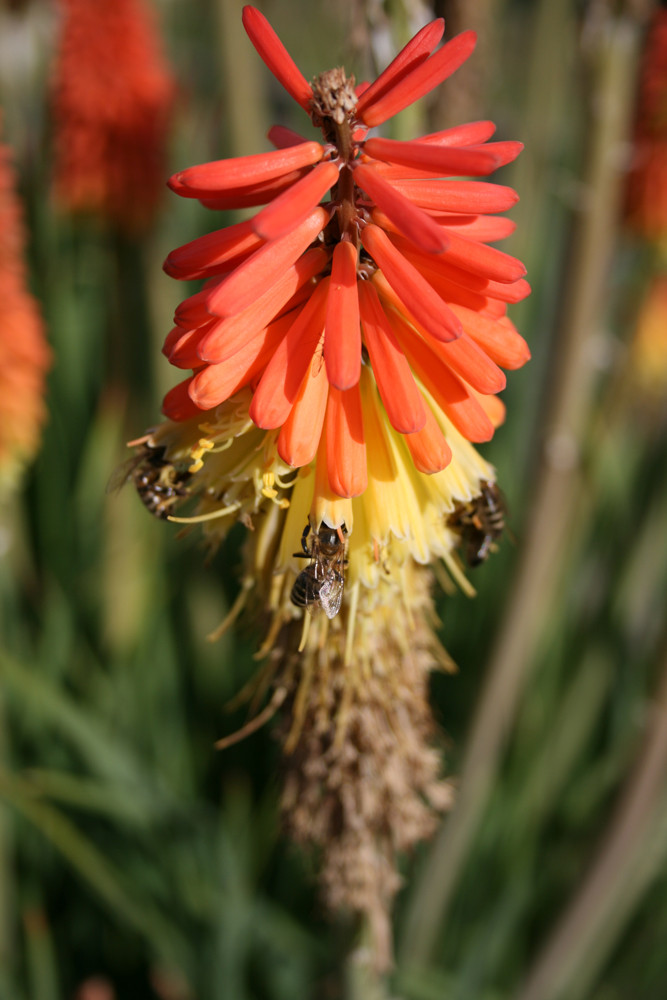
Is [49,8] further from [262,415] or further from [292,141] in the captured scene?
[262,415]

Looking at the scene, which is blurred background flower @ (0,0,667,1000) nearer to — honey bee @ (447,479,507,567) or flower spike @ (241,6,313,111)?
honey bee @ (447,479,507,567)

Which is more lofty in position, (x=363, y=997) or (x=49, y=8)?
(x=49, y=8)

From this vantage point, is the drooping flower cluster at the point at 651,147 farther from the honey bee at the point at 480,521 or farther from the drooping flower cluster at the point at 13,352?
the drooping flower cluster at the point at 13,352

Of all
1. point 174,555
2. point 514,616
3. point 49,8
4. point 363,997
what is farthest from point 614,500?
point 49,8

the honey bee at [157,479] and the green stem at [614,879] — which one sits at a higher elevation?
the honey bee at [157,479]

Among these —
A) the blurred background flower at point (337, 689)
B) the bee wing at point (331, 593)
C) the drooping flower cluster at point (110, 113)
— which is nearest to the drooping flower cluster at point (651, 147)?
the blurred background flower at point (337, 689)

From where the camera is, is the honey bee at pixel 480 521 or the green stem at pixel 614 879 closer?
the honey bee at pixel 480 521
